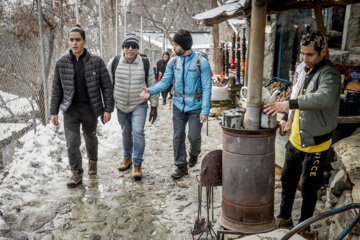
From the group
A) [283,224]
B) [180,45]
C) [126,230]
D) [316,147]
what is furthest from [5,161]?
[316,147]

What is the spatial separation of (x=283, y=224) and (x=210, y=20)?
342 centimetres

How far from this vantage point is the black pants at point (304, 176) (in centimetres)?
321

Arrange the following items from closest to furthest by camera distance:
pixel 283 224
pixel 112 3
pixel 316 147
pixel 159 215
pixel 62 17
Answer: pixel 316 147 → pixel 283 224 → pixel 159 215 → pixel 62 17 → pixel 112 3

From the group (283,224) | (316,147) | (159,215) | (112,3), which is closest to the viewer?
(316,147)

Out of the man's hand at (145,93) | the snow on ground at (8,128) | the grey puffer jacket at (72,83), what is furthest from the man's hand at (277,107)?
the snow on ground at (8,128)

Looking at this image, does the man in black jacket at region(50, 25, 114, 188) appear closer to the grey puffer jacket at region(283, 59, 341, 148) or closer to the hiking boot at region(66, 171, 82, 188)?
the hiking boot at region(66, 171, 82, 188)

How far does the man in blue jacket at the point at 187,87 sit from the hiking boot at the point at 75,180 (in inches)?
58.9

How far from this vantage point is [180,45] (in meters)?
4.67

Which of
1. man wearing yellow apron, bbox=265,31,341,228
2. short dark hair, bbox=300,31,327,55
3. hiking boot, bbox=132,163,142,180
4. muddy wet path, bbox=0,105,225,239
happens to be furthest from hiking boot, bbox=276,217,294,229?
hiking boot, bbox=132,163,142,180

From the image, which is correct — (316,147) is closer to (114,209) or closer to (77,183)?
(114,209)

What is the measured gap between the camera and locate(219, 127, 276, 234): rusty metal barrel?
3137 mm

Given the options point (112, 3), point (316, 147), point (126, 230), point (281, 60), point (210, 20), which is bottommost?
point (126, 230)

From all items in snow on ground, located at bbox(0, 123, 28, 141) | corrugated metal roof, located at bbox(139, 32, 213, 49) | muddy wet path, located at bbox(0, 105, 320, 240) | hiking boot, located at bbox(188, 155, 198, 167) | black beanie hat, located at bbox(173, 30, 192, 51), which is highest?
corrugated metal roof, located at bbox(139, 32, 213, 49)

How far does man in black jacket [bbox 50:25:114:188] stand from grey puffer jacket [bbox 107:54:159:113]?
199 mm
